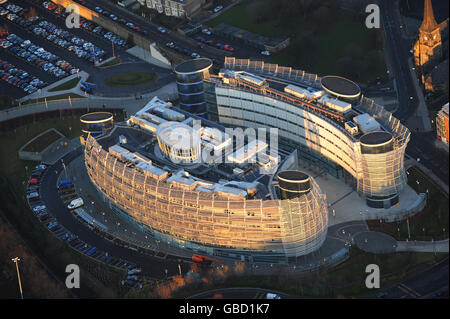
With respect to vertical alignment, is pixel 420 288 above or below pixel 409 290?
above

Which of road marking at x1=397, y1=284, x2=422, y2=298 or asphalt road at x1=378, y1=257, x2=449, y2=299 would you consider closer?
asphalt road at x1=378, y1=257, x2=449, y2=299

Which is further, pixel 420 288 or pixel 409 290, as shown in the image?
pixel 409 290

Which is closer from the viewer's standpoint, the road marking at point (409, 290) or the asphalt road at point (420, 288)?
the asphalt road at point (420, 288)
